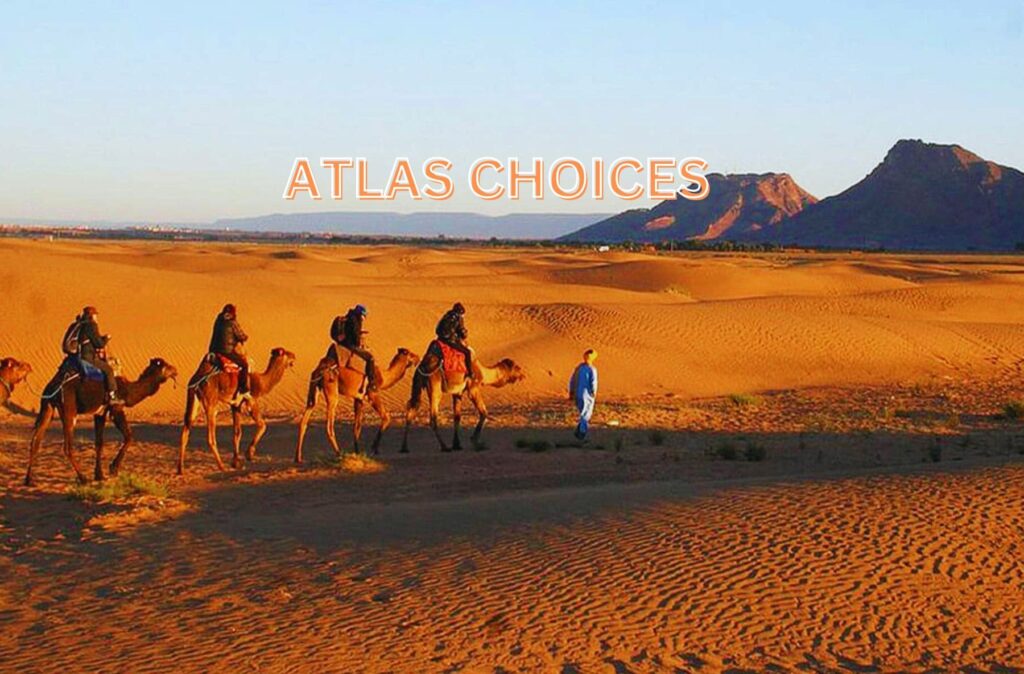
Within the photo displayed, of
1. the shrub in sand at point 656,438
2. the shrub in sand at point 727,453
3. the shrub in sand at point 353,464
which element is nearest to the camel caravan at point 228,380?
the shrub in sand at point 353,464

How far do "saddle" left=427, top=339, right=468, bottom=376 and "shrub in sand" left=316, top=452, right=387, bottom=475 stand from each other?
83.5 inches

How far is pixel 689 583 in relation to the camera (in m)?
9.79

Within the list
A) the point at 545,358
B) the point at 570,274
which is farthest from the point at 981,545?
the point at 570,274

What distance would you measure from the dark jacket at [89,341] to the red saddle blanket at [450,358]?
5.34 m

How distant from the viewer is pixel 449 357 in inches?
745

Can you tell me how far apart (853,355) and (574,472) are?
19268 millimetres

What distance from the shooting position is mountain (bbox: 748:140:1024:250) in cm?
14838

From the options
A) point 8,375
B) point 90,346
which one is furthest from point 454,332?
point 8,375

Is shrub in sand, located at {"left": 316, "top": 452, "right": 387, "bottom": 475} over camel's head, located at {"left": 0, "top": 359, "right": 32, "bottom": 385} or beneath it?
beneath

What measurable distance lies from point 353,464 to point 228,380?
195 centimetres

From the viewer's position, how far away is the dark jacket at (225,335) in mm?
16172

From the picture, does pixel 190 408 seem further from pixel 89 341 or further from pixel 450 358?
pixel 450 358

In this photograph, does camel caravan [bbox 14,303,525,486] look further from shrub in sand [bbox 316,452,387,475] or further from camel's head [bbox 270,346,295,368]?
shrub in sand [bbox 316,452,387,475]

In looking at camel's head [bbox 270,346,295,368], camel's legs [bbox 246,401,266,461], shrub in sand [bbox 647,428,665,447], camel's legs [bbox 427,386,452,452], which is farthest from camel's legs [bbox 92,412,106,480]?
shrub in sand [bbox 647,428,665,447]
